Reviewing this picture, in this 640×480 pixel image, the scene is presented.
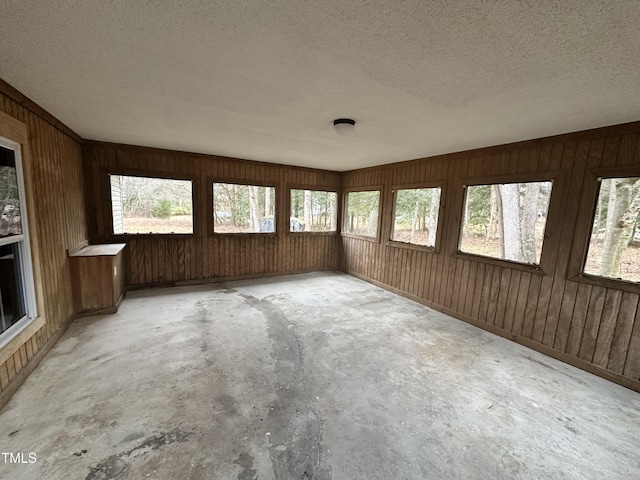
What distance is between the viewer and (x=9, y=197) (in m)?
2.22

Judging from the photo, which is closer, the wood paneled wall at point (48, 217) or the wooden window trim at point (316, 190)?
the wood paneled wall at point (48, 217)

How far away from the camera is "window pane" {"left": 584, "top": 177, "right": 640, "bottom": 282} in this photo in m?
2.52

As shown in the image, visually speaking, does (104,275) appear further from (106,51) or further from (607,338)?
(607,338)

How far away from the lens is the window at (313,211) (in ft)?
20.3

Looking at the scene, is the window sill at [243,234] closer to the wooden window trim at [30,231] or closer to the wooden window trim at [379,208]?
the wooden window trim at [379,208]

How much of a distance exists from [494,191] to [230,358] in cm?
460

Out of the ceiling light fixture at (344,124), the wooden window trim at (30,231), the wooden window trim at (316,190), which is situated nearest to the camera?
the wooden window trim at (30,231)

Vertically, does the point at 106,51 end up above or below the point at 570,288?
above

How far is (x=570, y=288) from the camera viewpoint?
9.48 ft

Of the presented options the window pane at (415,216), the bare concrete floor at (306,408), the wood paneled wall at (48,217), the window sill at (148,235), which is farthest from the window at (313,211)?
the wood paneled wall at (48,217)

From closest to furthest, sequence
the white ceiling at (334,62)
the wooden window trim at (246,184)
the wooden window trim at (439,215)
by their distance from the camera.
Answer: the white ceiling at (334,62), the wooden window trim at (439,215), the wooden window trim at (246,184)

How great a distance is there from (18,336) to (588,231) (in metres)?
5.45

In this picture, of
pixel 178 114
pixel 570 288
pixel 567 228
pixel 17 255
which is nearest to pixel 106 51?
pixel 178 114

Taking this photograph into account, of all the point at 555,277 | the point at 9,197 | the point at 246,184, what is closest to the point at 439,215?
the point at 555,277
